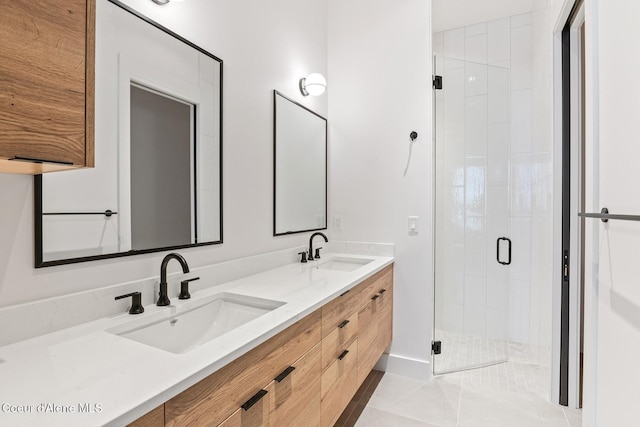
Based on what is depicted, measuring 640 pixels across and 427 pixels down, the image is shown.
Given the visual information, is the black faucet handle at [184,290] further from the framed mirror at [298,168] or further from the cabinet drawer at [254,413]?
the framed mirror at [298,168]

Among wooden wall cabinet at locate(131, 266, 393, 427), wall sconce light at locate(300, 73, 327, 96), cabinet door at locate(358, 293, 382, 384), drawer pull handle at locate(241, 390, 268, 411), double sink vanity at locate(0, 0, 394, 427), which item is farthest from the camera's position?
wall sconce light at locate(300, 73, 327, 96)

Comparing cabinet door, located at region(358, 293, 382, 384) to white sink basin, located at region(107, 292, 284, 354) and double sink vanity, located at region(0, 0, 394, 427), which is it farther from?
white sink basin, located at region(107, 292, 284, 354)

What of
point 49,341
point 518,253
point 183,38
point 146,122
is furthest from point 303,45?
point 518,253

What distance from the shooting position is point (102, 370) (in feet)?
2.53

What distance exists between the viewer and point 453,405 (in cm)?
207

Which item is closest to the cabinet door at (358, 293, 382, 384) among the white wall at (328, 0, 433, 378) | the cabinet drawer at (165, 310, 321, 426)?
the white wall at (328, 0, 433, 378)

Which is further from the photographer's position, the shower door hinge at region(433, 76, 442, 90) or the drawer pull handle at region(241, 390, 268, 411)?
the shower door hinge at region(433, 76, 442, 90)

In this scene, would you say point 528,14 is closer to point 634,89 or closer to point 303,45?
point 303,45

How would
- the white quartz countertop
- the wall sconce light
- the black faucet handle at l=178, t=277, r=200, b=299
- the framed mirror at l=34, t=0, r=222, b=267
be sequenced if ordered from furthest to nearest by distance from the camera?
the wall sconce light → the black faucet handle at l=178, t=277, r=200, b=299 → the framed mirror at l=34, t=0, r=222, b=267 → the white quartz countertop

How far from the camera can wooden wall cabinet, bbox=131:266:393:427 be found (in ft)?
2.72

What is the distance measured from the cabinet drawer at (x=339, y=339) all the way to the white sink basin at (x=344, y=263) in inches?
25.8

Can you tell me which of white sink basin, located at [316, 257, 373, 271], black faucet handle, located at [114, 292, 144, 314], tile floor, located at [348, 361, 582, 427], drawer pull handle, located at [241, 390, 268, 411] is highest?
black faucet handle, located at [114, 292, 144, 314]

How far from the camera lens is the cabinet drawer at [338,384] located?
1439mm

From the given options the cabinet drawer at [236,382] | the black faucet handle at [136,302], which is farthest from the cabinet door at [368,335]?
the black faucet handle at [136,302]
